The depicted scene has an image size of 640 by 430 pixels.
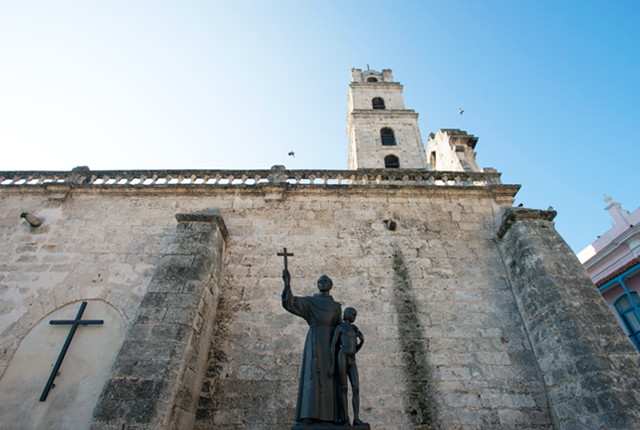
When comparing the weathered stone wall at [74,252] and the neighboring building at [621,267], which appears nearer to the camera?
the weathered stone wall at [74,252]

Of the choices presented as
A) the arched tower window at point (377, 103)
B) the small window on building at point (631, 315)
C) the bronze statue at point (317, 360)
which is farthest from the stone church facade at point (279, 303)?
the arched tower window at point (377, 103)

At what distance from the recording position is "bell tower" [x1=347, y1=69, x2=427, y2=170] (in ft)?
46.6

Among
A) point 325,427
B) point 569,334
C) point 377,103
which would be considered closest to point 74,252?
point 325,427

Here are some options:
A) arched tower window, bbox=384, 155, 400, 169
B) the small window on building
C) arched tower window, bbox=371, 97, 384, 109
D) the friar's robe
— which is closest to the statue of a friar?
the friar's robe

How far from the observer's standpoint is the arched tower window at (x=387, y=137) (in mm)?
15164

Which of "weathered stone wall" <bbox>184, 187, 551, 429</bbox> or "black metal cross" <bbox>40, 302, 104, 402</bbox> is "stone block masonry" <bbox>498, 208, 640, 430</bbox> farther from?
"black metal cross" <bbox>40, 302, 104, 402</bbox>

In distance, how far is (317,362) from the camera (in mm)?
3691

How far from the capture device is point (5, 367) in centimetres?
605

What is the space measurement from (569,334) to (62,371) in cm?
846

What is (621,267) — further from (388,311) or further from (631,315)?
(388,311)

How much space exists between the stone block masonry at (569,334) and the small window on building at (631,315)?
4470mm

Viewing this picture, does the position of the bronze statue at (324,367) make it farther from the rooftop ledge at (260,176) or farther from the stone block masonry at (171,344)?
the rooftop ledge at (260,176)

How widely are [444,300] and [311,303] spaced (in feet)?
11.9

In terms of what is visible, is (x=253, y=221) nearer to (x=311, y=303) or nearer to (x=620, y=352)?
(x=311, y=303)
